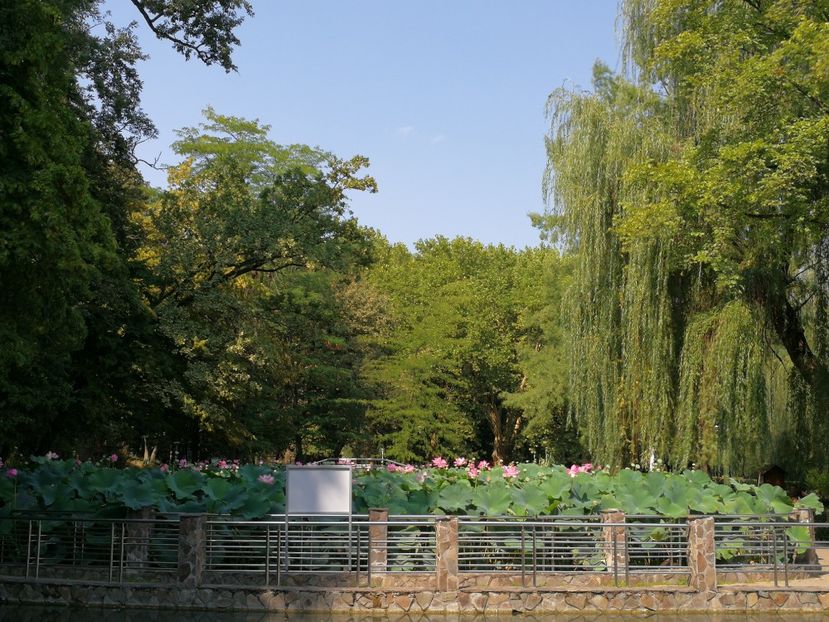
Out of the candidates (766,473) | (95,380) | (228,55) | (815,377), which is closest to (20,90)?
(228,55)

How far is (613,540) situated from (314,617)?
4227mm

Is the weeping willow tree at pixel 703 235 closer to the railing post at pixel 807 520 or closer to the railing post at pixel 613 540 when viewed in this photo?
the railing post at pixel 807 520

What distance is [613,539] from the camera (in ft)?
48.3

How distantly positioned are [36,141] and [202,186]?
25843 mm

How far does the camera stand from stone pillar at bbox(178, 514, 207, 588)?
46.8ft

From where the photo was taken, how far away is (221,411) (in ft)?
97.5

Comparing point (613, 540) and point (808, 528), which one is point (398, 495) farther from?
point (808, 528)

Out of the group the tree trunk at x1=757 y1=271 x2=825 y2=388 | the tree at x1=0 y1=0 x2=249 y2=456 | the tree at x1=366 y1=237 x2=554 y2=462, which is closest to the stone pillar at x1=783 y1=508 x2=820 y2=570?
the tree trunk at x1=757 y1=271 x2=825 y2=388

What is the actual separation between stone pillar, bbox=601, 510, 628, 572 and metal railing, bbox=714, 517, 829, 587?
4.37 feet

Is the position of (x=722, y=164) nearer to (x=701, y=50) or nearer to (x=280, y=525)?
(x=701, y=50)

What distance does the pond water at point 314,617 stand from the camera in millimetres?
13484

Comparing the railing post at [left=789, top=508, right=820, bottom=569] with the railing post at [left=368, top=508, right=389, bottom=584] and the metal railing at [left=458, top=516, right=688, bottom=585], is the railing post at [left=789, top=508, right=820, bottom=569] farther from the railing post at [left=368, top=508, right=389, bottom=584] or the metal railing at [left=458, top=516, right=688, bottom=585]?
the railing post at [left=368, top=508, right=389, bottom=584]

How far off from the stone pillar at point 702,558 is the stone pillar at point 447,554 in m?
3.17

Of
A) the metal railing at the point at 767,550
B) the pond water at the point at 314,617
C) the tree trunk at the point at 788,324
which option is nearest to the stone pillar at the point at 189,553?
the pond water at the point at 314,617
